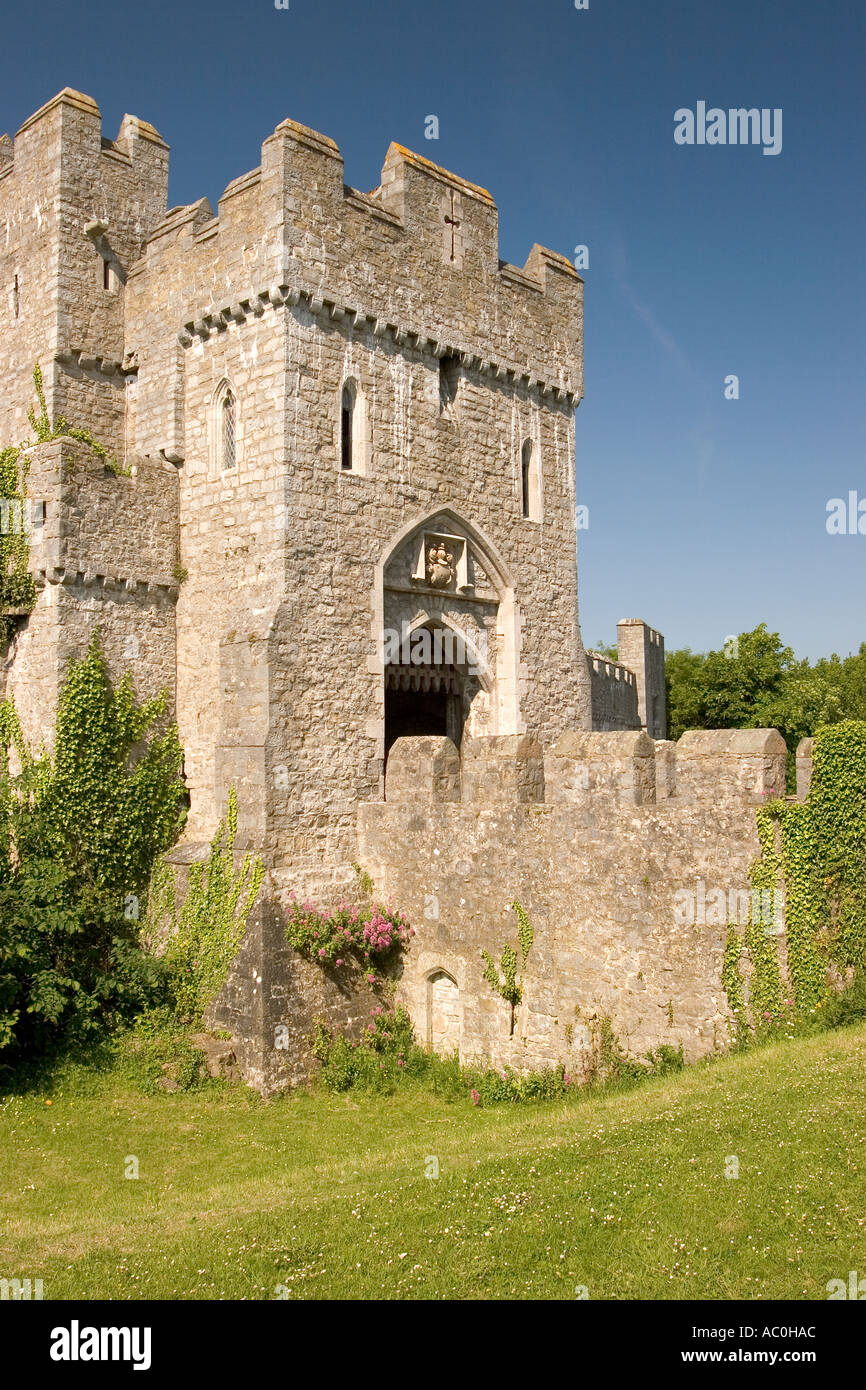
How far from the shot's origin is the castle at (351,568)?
1257cm

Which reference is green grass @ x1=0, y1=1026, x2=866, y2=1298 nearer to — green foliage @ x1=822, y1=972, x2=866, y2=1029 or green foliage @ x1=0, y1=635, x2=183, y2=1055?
green foliage @ x1=822, y1=972, x2=866, y2=1029

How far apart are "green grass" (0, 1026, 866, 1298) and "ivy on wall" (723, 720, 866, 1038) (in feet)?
2.51

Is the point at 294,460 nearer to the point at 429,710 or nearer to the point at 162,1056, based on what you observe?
the point at 429,710

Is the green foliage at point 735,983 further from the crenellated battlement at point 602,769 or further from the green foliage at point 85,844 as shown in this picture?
the green foliage at point 85,844

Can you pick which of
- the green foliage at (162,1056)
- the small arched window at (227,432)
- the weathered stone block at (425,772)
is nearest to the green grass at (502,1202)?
the green foliage at (162,1056)

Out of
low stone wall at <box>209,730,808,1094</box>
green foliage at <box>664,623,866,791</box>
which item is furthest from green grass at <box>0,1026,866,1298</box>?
green foliage at <box>664,623,866,791</box>

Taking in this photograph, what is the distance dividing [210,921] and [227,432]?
705 centimetres

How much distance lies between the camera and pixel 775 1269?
6238 mm

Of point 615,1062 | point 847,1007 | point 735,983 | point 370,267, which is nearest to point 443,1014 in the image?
point 615,1062

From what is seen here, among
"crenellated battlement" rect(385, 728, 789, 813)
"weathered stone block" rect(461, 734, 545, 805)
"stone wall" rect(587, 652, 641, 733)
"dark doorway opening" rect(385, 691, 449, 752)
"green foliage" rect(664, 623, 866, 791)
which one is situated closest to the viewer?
"crenellated battlement" rect(385, 728, 789, 813)

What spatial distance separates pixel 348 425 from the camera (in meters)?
15.8

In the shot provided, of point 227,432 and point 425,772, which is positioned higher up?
point 227,432

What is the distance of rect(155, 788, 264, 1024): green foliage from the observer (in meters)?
14.3
